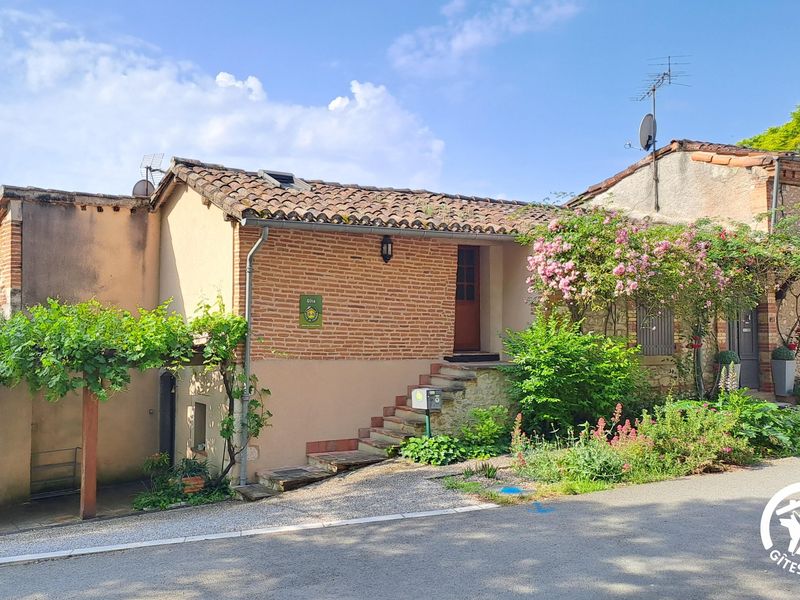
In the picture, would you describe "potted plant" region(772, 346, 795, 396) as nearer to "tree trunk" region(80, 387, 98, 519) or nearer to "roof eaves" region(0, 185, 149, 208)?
"tree trunk" region(80, 387, 98, 519)

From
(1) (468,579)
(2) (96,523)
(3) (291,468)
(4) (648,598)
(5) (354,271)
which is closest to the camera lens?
(4) (648,598)

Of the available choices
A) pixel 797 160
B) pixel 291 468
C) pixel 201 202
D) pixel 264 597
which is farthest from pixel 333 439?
pixel 797 160

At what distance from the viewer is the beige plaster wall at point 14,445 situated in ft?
34.2

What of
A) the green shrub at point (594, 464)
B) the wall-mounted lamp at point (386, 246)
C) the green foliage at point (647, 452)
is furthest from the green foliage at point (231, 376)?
the green shrub at point (594, 464)

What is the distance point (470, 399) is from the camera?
10000mm

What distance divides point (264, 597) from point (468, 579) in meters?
1.51

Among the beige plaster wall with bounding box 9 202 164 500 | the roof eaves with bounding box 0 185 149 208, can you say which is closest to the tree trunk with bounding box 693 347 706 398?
the beige plaster wall with bounding box 9 202 164 500

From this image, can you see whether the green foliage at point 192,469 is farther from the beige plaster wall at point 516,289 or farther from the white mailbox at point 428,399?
the beige plaster wall at point 516,289

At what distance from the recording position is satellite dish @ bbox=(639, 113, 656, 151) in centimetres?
1531

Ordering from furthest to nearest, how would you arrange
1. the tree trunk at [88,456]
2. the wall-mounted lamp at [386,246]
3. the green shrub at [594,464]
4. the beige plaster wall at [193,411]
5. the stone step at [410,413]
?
the wall-mounted lamp at [386,246] → the stone step at [410,413] → the beige plaster wall at [193,411] → the tree trunk at [88,456] → the green shrub at [594,464]

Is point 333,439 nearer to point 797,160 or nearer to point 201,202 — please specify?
point 201,202

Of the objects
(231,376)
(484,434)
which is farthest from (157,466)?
(484,434)

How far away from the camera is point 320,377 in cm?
987

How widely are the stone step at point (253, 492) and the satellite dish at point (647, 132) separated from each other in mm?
11807
